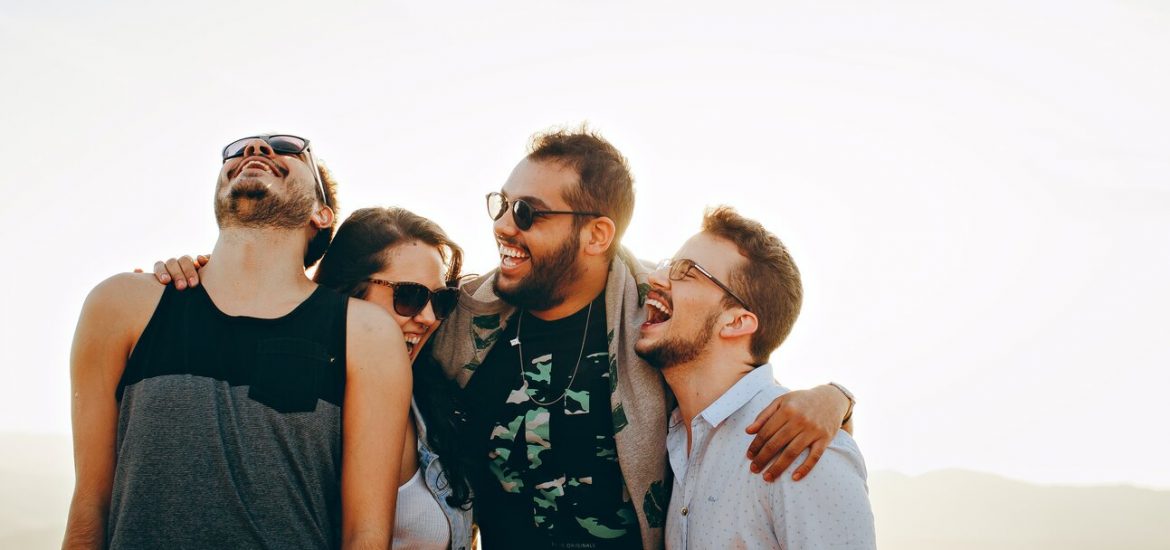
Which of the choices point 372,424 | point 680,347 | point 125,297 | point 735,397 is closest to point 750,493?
point 735,397

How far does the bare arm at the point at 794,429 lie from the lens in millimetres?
3041

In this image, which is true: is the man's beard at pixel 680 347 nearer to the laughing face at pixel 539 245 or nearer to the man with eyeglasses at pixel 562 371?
the man with eyeglasses at pixel 562 371

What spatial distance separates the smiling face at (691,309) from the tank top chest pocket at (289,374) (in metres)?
1.69

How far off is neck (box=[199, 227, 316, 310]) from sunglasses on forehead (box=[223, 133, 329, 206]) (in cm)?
48

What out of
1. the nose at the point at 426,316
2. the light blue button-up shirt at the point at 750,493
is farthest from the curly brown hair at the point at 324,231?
the light blue button-up shirt at the point at 750,493

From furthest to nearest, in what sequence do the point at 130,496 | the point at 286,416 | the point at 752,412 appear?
1. the point at 752,412
2. the point at 286,416
3. the point at 130,496

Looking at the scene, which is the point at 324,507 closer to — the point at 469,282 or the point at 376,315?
the point at 376,315

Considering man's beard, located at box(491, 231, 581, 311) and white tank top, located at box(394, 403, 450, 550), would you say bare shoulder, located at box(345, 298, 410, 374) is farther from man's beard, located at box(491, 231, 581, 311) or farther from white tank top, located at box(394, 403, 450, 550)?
man's beard, located at box(491, 231, 581, 311)

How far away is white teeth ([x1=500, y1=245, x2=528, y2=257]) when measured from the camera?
4641 millimetres

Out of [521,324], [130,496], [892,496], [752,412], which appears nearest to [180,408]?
[130,496]

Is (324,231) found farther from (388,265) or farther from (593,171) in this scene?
(593,171)

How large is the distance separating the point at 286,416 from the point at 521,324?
5.79ft

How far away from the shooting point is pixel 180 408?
3.02 meters

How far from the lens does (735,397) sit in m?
3.60
